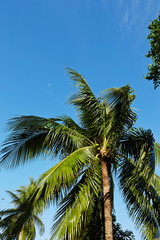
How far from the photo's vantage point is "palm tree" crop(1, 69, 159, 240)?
5.54 m

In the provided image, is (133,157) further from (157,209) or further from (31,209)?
(31,209)

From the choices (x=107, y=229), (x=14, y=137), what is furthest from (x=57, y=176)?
(x=14, y=137)

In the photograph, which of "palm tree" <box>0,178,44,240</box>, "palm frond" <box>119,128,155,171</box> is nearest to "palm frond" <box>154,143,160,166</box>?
"palm frond" <box>119,128,155,171</box>

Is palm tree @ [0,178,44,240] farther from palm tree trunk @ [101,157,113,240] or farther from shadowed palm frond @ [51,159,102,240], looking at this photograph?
palm tree trunk @ [101,157,113,240]

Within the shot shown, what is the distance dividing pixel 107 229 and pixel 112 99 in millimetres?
3818

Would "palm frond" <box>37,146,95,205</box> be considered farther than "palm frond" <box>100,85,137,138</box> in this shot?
No

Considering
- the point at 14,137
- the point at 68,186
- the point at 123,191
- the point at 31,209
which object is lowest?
the point at 31,209

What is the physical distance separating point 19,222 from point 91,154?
2580 millimetres

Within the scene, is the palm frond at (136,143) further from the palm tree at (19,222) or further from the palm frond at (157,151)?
the palm tree at (19,222)

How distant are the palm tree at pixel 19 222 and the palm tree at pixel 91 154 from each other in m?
0.34

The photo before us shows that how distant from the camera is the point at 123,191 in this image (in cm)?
766

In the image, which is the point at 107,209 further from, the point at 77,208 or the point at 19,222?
the point at 19,222

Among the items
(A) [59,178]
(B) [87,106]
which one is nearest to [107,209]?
(A) [59,178]

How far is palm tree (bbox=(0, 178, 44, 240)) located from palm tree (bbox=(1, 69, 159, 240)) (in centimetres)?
34
